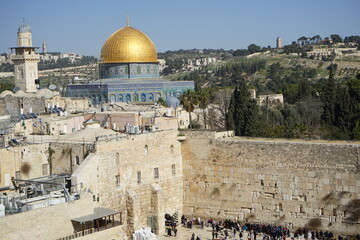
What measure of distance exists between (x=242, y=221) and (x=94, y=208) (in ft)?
21.8

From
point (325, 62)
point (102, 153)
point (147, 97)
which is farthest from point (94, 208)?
point (325, 62)

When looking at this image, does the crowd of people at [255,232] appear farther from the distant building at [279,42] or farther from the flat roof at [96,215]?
the distant building at [279,42]

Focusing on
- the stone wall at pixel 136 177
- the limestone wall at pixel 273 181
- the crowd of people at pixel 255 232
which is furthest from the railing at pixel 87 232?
the limestone wall at pixel 273 181

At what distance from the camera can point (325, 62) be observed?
3359 inches

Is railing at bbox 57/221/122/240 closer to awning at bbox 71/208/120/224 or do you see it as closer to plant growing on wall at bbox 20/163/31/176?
awning at bbox 71/208/120/224

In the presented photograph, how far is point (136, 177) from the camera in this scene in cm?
2206

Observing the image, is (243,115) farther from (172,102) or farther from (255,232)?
(172,102)

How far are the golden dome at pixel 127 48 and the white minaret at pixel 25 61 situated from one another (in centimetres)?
469

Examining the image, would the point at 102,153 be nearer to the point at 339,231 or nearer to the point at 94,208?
the point at 94,208

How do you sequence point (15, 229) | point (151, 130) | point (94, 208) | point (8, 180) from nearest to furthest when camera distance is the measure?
1. point (15, 229)
2. point (94, 208)
3. point (8, 180)
4. point (151, 130)

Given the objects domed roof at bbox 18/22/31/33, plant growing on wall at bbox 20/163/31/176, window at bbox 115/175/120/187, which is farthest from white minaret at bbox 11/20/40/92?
window at bbox 115/175/120/187

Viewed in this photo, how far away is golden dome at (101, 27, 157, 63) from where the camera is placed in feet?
131

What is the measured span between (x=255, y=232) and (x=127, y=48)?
21.0 meters

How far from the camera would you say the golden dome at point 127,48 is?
39.8 meters
